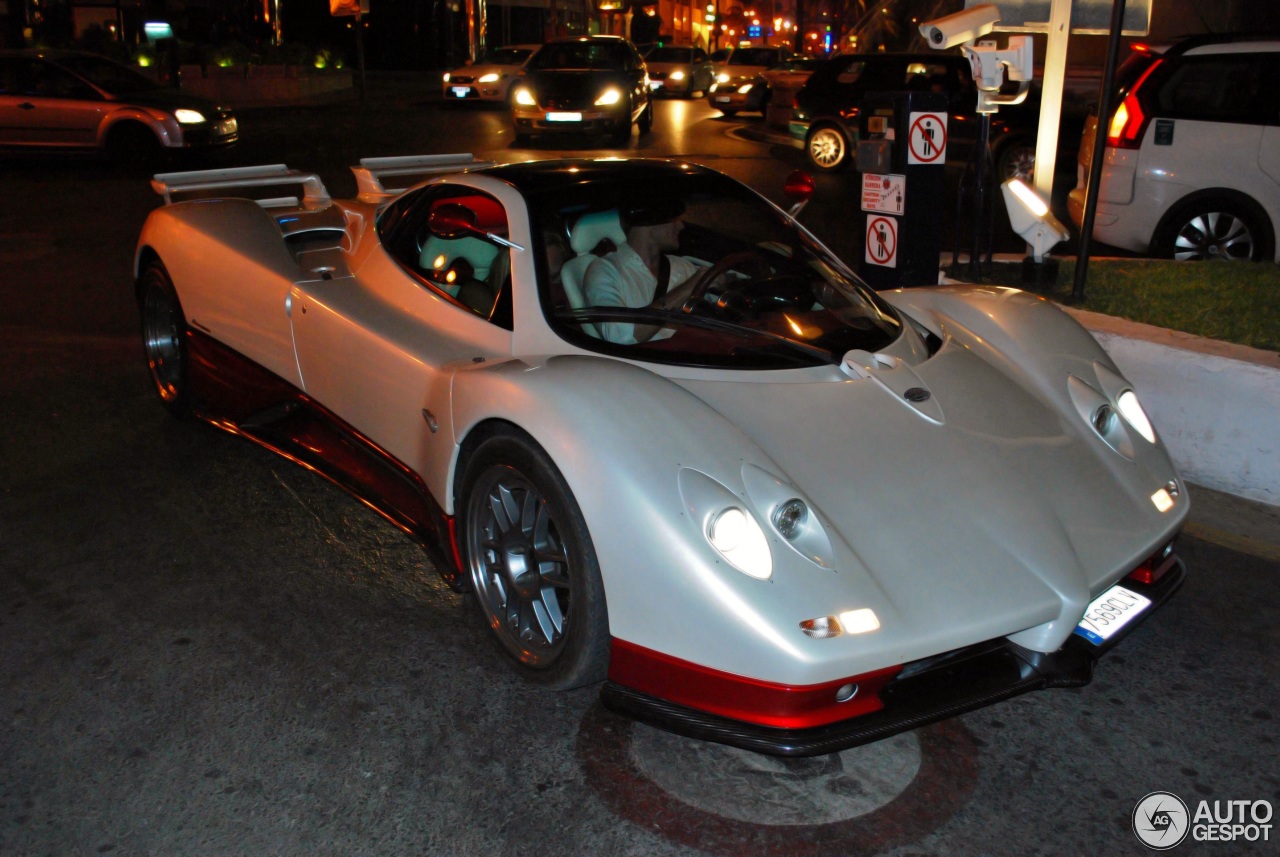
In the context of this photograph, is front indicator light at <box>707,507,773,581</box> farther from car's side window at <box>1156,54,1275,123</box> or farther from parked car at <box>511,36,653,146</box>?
parked car at <box>511,36,653,146</box>

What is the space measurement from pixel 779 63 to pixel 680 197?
24.0 metres

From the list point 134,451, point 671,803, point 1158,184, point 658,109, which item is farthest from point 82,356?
point 658,109

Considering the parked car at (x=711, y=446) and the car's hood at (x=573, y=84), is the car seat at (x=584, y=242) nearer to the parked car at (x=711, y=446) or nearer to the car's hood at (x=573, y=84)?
the parked car at (x=711, y=446)

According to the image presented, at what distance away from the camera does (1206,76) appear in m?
7.84

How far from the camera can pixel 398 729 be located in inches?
117

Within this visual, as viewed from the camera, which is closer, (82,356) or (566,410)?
(566,410)

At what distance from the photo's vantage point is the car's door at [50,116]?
1387 cm

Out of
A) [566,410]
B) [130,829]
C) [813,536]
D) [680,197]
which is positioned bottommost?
[130,829]

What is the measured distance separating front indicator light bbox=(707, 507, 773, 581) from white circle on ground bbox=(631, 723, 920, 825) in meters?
0.54

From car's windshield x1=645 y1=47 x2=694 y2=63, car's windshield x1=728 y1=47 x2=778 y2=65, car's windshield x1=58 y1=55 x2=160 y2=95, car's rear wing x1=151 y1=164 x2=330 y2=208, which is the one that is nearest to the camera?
car's rear wing x1=151 y1=164 x2=330 y2=208

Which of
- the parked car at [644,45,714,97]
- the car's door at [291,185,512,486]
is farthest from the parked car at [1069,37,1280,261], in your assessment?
the parked car at [644,45,714,97]

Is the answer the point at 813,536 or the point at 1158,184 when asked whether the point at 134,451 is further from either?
the point at 1158,184

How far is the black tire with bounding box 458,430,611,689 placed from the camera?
9.23 feet

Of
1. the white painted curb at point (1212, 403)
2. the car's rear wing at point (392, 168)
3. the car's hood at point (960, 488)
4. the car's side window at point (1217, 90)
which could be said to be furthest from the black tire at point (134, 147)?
the car's hood at point (960, 488)
